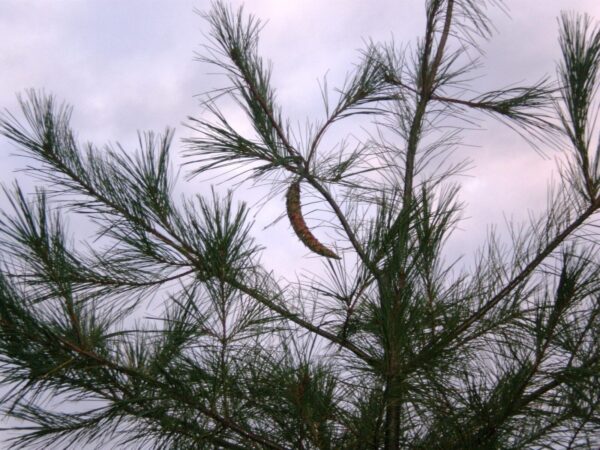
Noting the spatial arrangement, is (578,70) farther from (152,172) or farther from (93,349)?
(93,349)

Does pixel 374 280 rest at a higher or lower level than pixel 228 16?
lower

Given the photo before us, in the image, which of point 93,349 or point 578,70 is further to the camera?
point 578,70

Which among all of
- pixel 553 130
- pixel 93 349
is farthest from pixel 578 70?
pixel 93 349

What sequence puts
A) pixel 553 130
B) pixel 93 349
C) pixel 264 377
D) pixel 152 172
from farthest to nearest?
pixel 553 130 < pixel 152 172 < pixel 264 377 < pixel 93 349

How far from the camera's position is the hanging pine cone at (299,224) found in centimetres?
173

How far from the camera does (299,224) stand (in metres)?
1.78

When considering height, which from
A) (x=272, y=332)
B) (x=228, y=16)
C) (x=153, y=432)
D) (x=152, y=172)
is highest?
(x=228, y=16)

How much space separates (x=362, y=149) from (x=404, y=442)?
72 cm

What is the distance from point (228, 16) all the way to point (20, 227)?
0.81 metres

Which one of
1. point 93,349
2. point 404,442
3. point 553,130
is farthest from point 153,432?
point 553,130

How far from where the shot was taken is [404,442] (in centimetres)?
159

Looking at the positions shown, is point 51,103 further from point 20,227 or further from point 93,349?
point 93,349

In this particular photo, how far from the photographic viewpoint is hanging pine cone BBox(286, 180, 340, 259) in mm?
1733

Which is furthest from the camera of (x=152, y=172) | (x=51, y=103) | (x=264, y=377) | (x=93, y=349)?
(x=51, y=103)
